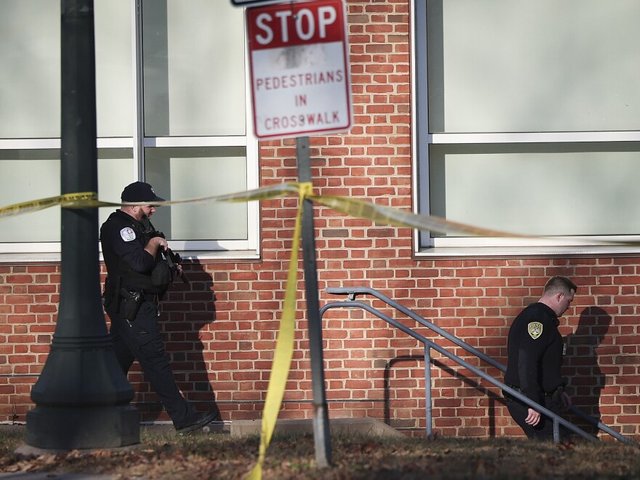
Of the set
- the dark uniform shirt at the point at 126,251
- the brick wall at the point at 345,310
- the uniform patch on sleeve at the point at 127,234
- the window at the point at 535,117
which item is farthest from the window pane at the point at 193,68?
the window at the point at 535,117

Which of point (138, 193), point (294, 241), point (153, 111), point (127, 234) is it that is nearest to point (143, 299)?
point (127, 234)

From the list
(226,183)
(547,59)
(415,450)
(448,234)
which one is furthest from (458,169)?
(415,450)

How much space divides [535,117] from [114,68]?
330 cm

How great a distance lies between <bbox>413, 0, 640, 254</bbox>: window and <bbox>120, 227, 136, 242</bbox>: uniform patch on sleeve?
2.48 m

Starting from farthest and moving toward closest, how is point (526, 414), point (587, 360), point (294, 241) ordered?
point (587, 360), point (526, 414), point (294, 241)

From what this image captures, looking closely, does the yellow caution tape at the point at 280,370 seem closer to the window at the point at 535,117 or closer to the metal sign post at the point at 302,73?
the metal sign post at the point at 302,73

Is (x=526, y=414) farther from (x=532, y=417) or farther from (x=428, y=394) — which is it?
(x=428, y=394)

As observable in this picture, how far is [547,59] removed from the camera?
944 cm

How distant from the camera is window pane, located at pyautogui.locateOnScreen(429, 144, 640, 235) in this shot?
370 inches

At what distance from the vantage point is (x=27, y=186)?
9.31 metres

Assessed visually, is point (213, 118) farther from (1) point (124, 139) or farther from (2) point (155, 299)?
(2) point (155, 299)

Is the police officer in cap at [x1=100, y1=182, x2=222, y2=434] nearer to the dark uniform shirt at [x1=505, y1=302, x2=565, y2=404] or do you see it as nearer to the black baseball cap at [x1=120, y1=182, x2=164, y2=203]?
the black baseball cap at [x1=120, y1=182, x2=164, y2=203]

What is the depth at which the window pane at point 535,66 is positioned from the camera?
9336 mm

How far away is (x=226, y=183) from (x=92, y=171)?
2.45m
